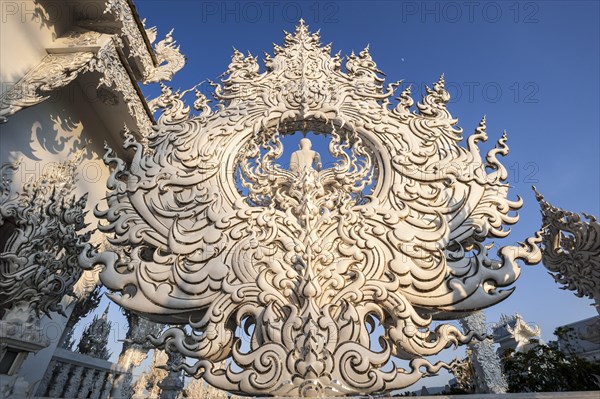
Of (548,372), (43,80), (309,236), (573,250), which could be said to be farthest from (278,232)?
(548,372)

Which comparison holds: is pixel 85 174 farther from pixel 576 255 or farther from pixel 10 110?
pixel 576 255

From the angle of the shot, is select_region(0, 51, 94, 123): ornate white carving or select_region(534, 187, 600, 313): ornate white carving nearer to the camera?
select_region(534, 187, 600, 313): ornate white carving

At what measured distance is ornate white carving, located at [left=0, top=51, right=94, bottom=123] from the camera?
464cm

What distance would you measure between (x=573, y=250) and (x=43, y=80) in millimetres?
7587

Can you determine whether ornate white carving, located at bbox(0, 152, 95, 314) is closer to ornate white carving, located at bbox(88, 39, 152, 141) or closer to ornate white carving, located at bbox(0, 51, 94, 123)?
ornate white carving, located at bbox(0, 51, 94, 123)

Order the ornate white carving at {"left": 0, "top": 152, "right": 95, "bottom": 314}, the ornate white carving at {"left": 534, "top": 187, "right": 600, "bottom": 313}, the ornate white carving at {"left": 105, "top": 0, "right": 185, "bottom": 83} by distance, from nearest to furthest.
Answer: the ornate white carving at {"left": 0, "top": 152, "right": 95, "bottom": 314}
the ornate white carving at {"left": 534, "top": 187, "right": 600, "bottom": 313}
the ornate white carving at {"left": 105, "top": 0, "right": 185, "bottom": 83}

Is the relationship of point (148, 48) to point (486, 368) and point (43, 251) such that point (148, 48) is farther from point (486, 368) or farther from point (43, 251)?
point (486, 368)

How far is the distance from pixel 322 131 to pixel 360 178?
2.86ft

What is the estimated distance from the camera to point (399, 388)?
251 centimetres

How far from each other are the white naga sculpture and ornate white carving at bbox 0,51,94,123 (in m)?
2.20

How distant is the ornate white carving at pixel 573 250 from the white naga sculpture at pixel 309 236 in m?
1.18

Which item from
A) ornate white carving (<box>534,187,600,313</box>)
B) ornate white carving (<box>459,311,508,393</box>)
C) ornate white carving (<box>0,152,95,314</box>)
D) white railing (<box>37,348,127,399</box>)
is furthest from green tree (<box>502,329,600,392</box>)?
ornate white carving (<box>0,152,95,314</box>)

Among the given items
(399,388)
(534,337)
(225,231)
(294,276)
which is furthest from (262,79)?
(534,337)

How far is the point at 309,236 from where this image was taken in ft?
10.5
